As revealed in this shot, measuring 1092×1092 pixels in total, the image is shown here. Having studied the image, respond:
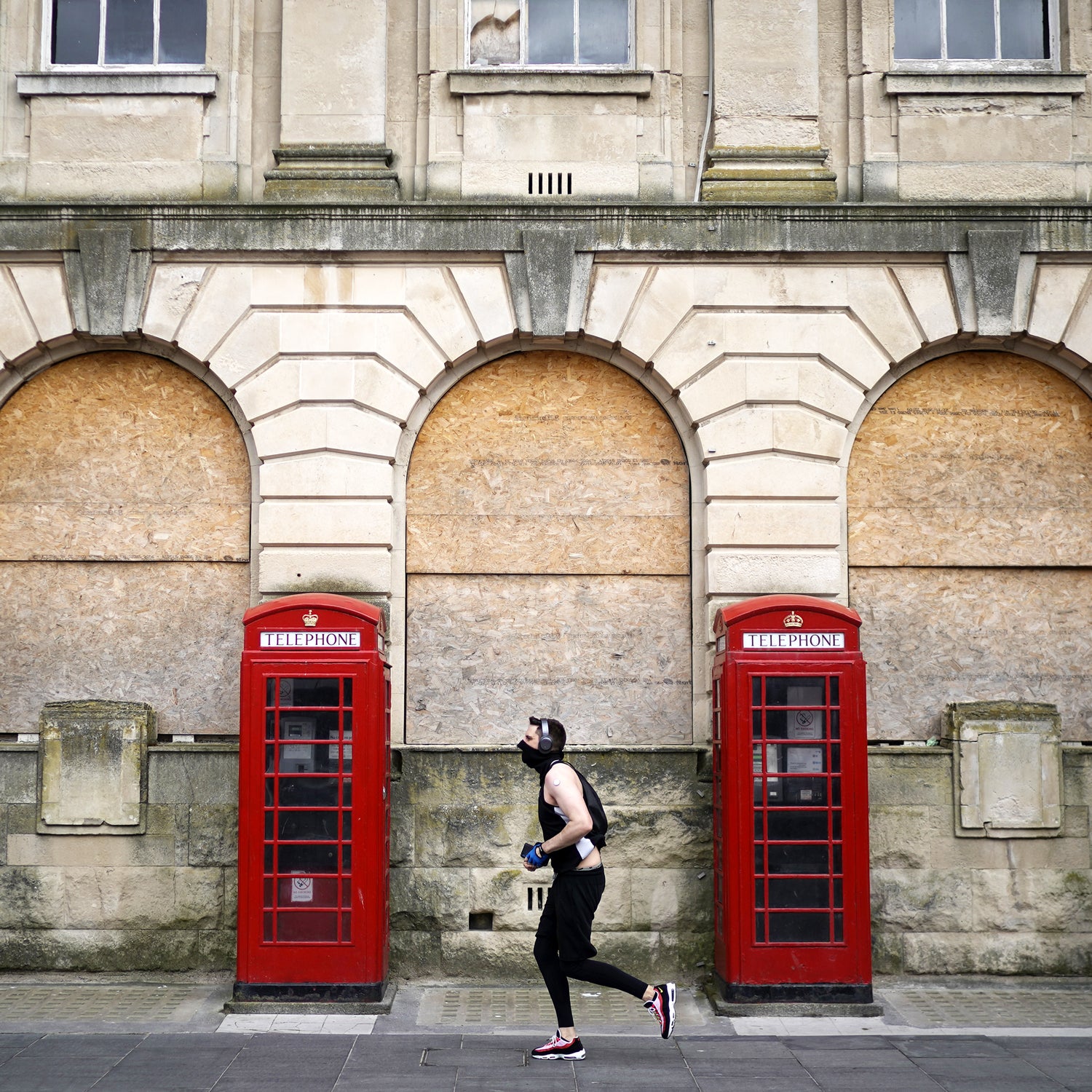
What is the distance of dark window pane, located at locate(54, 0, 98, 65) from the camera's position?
1103 centimetres

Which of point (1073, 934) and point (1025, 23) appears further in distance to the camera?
point (1025, 23)

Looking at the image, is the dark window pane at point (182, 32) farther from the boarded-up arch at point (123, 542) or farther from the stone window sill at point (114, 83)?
the boarded-up arch at point (123, 542)

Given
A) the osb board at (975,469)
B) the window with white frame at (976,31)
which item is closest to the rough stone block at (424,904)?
the osb board at (975,469)

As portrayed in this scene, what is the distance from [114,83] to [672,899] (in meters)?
8.16

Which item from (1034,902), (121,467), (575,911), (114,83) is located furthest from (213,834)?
(1034,902)

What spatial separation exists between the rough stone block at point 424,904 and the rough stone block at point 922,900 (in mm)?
3288

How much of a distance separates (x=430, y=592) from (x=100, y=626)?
9.05 feet

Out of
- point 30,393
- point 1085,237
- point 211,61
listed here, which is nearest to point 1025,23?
point 1085,237

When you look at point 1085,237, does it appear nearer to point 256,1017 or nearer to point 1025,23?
point 1025,23

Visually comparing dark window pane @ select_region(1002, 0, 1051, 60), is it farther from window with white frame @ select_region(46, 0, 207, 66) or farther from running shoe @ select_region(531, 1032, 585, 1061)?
running shoe @ select_region(531, 1032, 585, 1061)

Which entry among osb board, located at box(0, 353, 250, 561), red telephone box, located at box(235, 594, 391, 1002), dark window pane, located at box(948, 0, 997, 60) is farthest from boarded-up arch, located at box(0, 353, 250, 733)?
dark window pane, located at box(948, 0, 997, 60)

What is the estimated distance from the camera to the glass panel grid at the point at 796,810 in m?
9.17

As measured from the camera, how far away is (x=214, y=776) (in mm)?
10141

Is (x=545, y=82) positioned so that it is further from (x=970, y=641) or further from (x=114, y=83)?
(x=970, y=641)
